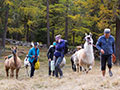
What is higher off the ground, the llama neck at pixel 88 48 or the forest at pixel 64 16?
the forest at pixel 64 16

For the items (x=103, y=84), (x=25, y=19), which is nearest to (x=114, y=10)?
(x=103, y=84)

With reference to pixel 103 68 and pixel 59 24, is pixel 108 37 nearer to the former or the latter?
pixel 103 68

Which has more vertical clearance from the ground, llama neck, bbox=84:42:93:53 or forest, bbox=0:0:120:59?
forest, bbox=0:0:120:59

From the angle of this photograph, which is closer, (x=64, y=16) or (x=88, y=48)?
(x=88, y=48)

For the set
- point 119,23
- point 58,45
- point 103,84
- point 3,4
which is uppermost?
point 3,4

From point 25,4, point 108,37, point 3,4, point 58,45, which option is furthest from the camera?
point 25,4

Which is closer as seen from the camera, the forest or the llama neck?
the llama neck

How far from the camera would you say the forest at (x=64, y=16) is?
21816 mm

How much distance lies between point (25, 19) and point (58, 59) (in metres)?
32.8

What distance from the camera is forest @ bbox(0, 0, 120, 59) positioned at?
21816 millimetres

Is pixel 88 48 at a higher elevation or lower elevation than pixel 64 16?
lower

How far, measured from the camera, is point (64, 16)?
3500 cm

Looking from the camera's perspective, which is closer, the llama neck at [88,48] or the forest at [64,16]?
the llama neck at [88,48]

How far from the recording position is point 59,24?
37.8 meters
